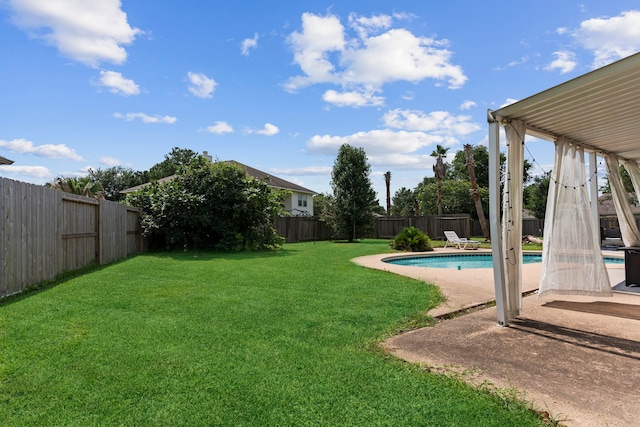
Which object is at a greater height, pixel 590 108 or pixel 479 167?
pixel 479 167

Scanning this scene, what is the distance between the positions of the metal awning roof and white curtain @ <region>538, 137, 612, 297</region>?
536mm

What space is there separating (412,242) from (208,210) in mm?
8532

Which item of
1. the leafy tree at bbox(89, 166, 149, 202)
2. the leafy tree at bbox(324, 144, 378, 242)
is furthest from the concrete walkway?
the leafy tree at bbox(89, 166, 149, 202)

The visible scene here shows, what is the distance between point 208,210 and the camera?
1460 cm

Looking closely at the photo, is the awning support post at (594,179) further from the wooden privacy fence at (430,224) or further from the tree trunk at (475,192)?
the wooden privacy fence at (430,224)

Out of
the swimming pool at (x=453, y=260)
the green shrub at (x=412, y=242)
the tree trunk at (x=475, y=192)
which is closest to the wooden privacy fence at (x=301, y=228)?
the green shrub at (x=412, y=242)

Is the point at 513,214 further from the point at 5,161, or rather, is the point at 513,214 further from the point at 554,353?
the point at 5,161

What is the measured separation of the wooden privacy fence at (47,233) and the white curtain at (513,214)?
23.0ft

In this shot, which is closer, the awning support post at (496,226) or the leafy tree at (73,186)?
the awning support post at (496,226)

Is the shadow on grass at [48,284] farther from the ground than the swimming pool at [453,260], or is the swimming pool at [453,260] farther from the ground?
the shadow on grass at [48,284]

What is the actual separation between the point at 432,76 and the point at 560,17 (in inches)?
160

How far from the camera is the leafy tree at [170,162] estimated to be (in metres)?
48.5

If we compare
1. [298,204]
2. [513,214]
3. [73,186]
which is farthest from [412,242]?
[298,204]

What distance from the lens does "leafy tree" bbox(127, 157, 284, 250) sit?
13.9m
